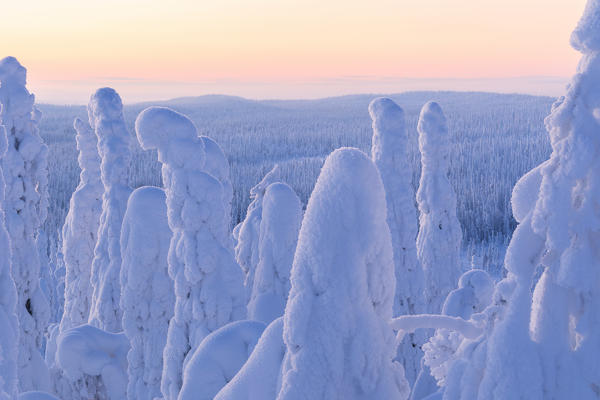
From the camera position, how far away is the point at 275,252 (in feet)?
36.2

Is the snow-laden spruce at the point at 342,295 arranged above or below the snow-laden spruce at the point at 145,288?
above

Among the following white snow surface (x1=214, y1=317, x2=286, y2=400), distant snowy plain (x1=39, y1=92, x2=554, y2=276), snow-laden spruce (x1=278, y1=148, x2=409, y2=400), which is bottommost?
distant snowy plain (x1=39, y1=92, x2=554, y2=276)

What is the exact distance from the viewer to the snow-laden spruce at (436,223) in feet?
52.4

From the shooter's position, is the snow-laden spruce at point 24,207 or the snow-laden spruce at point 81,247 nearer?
the snow-laden spruce at point 24,207

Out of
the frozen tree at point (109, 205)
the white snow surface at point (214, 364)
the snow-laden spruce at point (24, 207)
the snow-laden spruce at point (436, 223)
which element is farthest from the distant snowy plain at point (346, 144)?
the white snow surface at point (214, 364)

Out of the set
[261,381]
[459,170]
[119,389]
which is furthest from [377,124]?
[459,170]

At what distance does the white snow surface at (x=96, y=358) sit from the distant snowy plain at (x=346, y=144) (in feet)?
93.6

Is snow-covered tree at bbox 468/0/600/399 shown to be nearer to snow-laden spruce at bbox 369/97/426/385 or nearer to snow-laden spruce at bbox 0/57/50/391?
snow-laden spruce at bbox 369/97/426/385

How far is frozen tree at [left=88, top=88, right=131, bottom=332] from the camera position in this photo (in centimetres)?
1444

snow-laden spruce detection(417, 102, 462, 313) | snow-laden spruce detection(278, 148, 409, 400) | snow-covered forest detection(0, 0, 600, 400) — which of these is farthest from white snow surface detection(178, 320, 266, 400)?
snow-laden spruce detection(417, 102, 462, 313)

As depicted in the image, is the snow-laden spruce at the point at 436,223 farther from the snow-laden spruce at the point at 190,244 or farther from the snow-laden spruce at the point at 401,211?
the snow-laden spruce at the point at 190,244

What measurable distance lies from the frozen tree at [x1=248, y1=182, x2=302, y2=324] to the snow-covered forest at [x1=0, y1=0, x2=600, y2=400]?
1.3 inches

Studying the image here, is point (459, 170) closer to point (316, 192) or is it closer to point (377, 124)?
point (377, 124)

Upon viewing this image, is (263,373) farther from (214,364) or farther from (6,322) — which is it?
(6,322)
